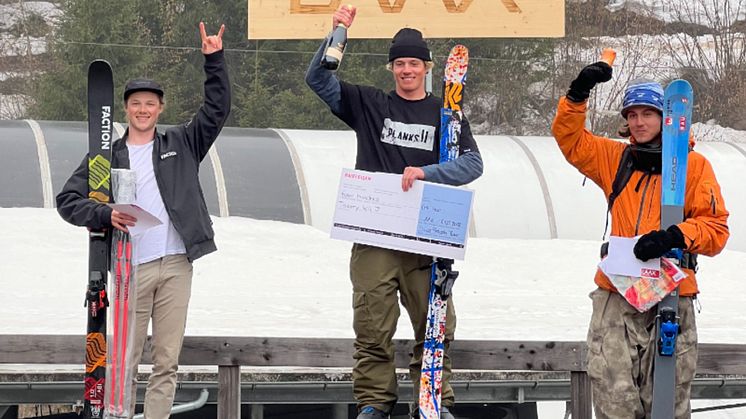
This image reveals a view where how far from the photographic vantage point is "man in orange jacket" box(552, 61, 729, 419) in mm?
4516

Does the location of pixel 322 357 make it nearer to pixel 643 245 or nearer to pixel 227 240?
pixel 643 245

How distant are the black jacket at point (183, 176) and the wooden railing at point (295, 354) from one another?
0.62 meters

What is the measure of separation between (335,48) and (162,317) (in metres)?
1.33

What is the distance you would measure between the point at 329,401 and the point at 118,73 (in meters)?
19.6

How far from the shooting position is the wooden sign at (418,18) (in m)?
7.14

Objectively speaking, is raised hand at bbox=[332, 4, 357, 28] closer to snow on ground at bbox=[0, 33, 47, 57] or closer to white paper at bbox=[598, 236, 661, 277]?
white paper at bbox=[598, 236, 661, 277]

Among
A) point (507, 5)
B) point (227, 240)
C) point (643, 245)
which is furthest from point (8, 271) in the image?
point (643, 245)

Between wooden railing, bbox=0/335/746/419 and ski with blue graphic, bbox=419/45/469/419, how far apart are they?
21.1 inches

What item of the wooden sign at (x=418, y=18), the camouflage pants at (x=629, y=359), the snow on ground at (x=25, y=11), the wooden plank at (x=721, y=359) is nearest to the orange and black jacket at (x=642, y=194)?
the camouflage pants at (x=629, y=359)

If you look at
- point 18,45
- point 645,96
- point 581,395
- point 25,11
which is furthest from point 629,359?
point 25,11

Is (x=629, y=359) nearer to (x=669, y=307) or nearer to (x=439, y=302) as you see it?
(x=669, y=307)

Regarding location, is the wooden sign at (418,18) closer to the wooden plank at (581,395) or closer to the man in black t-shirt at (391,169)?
the man in black t-shirt at (391,169)

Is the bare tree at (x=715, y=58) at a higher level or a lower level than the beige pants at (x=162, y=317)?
higher

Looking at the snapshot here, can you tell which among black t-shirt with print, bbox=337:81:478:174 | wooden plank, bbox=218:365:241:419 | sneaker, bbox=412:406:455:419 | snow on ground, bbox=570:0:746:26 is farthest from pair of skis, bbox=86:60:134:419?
snow on ground, bbox=570:0:746:26
